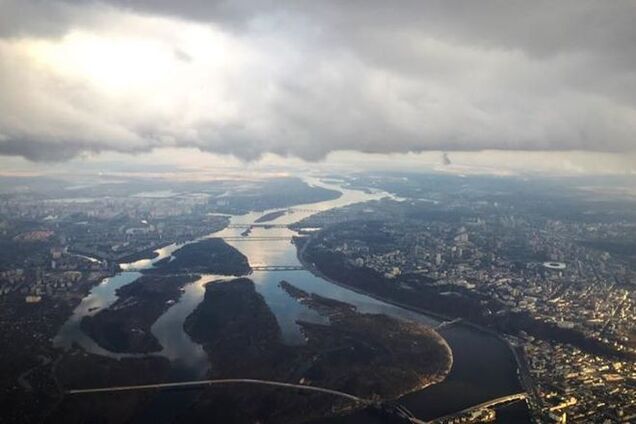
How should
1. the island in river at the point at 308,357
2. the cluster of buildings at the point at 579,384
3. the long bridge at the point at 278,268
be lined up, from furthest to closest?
the long bridge at the point at 278,268, the island in river at the point at 308,357, the cluster of buildings at the point at 579,384

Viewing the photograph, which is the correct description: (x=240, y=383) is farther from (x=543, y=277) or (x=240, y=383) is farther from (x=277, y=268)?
(x=543, y=277)

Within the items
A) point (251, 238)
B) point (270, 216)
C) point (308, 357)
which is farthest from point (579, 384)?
point (270, 216)

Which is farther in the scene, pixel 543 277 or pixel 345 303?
pixel 543 277

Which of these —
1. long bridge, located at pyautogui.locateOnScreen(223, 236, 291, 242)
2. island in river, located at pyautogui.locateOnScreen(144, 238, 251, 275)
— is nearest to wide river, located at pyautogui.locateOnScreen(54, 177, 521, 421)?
island in river, located at pyautogui.locateOnScreen(144, 238, 251, 275)

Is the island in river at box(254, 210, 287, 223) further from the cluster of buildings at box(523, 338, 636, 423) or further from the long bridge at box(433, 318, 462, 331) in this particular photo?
the cluster of buildings at box(523, 338, 636, 423)

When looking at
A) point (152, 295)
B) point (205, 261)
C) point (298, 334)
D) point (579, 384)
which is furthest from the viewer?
point (205, 261)

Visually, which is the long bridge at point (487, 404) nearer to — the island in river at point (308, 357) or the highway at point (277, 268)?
the island in river at point (308, 357)

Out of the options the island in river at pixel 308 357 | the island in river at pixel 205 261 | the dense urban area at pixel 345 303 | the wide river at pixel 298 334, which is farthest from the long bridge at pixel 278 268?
the island in river at pixel 308 357
